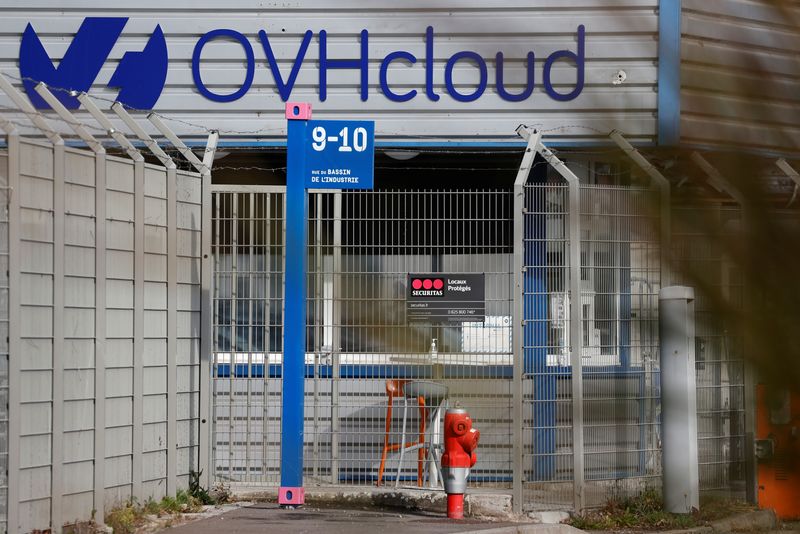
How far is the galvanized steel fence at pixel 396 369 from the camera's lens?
27.9 ft

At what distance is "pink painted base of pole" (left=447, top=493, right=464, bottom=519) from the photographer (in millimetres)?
7995

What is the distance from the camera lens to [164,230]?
27.0ft

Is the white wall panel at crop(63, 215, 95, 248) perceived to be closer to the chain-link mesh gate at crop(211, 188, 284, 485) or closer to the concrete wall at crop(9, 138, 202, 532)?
the concrete wall at crop(9, 138, 202, 532)

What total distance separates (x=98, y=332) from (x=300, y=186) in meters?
1.78

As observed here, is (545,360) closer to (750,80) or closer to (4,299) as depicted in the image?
(4,299)

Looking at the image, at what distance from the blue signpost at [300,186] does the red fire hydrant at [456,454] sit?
1.07 m

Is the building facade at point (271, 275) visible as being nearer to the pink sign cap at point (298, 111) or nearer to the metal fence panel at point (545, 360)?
the metal fence panel at point (545, 360)

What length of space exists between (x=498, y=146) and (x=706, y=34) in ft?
29.1

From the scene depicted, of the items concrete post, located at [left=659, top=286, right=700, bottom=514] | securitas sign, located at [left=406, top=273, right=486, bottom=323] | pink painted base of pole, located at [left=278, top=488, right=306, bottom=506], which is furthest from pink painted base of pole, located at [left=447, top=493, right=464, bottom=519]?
concrete post, located at [left=659, top=286, right=700, bottom=514]

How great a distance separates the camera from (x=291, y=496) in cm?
814

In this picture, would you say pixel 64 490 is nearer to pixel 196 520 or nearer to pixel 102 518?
pixel 102 518

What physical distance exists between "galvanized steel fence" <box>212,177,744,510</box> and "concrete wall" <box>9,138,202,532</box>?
0.49 meters

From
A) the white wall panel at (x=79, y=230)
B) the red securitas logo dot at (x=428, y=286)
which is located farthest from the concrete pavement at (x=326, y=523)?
the white wall panel at (x=79, y=230)

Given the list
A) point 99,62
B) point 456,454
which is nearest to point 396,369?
point 456,454
